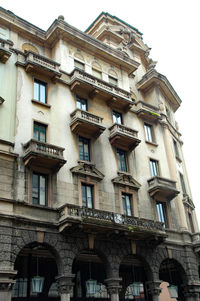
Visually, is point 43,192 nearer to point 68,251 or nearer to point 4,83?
point 68,251

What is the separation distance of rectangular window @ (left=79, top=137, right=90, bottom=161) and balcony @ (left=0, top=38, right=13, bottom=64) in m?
7.87

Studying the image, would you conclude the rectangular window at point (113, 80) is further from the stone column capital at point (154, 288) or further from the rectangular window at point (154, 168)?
the stone column capital at point (154, 288)

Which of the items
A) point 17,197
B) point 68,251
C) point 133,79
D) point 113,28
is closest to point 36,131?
point 17,197

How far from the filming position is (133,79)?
36.7 meters

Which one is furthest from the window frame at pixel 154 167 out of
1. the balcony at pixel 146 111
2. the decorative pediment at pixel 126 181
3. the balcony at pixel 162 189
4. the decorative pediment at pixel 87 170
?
the decorative pediment at pixel 87 170

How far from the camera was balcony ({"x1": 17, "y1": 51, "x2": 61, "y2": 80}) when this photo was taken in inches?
981

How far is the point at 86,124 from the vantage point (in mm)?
25203

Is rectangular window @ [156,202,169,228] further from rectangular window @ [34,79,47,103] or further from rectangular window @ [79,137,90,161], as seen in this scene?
rectangular window @ [34,79,47,103]

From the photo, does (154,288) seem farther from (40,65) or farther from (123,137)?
(40,65)

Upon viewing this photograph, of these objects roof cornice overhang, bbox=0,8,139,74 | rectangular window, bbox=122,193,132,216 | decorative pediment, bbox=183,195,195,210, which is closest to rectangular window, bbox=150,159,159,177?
decorative pediment, bbox=183,195,195,210

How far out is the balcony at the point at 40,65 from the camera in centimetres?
2491

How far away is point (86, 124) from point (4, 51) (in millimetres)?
7717

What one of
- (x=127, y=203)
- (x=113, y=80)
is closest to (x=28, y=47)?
(x=113, y=80)

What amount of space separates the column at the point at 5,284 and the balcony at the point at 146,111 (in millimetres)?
19162
